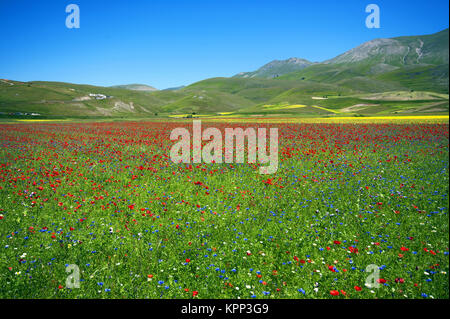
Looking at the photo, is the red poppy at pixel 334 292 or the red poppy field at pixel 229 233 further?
the red poppy field at pixel 229 233

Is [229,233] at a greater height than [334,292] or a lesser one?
greater

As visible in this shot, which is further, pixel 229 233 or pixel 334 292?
pixel 229 233

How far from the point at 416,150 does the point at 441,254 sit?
12.8 metres

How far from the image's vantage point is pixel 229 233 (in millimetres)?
5992

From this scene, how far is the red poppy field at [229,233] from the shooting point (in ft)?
13.7

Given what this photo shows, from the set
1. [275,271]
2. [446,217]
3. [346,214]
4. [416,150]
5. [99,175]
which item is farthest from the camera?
[416,150]

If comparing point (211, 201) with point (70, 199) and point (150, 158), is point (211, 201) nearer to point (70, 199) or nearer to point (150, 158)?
point (70, 199)

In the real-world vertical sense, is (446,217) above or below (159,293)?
above

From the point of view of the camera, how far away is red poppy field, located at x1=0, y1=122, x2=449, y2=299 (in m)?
4.18

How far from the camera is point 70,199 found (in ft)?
26.3

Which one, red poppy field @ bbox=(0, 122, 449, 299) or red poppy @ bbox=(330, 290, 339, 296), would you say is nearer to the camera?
red poppy @ bbox=(330, 290, 339, 296)
